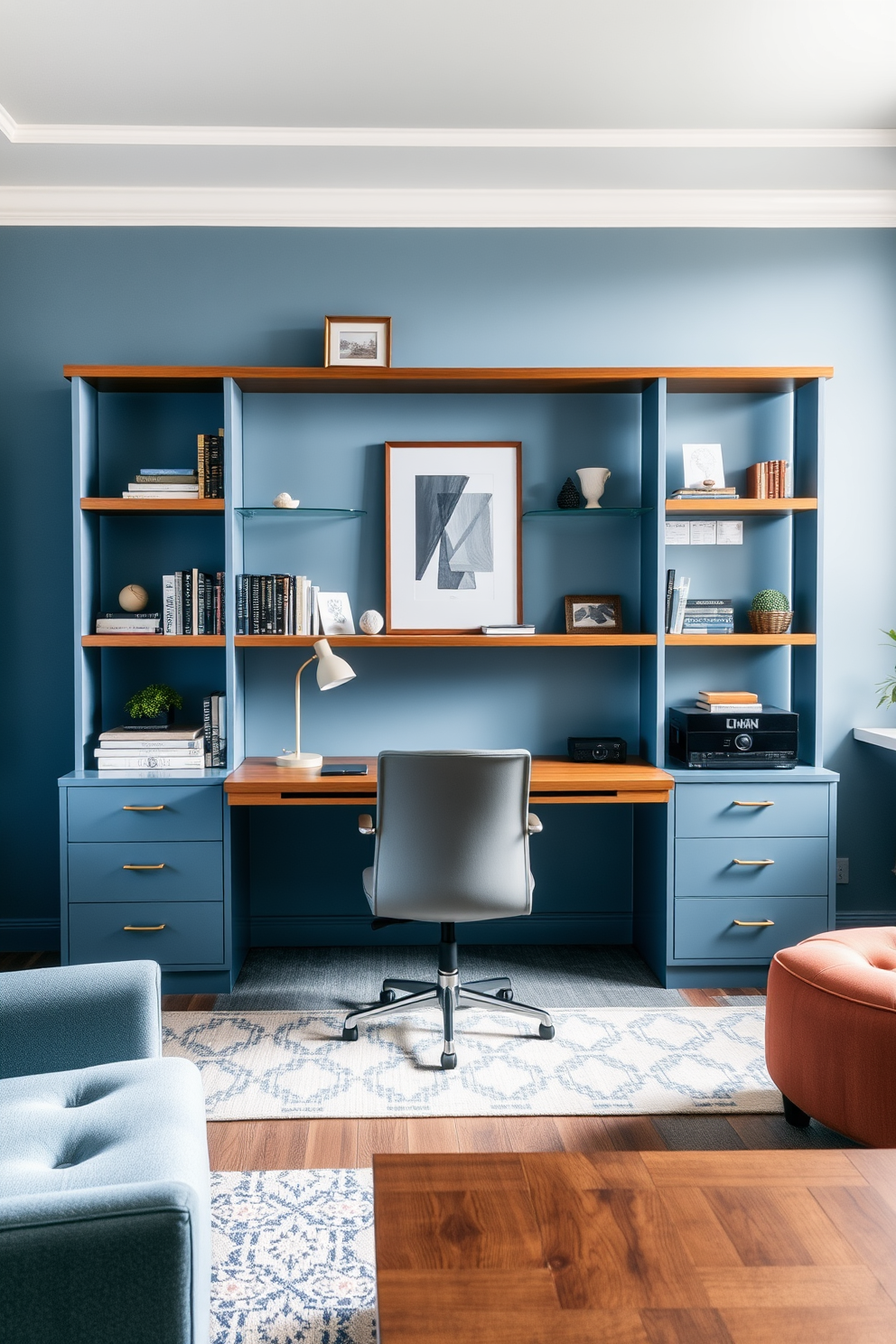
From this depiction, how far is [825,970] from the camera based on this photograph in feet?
7.32

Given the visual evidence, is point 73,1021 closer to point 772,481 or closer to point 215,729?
point 215,729

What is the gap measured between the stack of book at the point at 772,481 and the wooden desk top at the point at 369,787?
3.63 feet

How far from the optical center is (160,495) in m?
3.29

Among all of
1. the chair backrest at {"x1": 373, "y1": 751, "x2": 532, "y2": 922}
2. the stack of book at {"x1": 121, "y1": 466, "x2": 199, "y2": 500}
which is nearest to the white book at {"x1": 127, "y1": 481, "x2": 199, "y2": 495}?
the stack of book at {"x1": 121, "y1": 466, "x2": 199, "y2": 500}

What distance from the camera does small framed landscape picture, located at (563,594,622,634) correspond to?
140 inches

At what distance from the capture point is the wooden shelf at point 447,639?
129 inches

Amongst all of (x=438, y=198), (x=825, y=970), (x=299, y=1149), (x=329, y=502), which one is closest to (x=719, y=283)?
(x=438, y=198)

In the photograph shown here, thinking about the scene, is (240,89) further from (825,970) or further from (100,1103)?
(825,970)

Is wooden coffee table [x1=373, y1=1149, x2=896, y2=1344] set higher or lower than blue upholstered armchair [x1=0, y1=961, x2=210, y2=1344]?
lower

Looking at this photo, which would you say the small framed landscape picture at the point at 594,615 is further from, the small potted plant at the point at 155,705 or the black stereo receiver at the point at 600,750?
the small potted plant at the point at 155,705

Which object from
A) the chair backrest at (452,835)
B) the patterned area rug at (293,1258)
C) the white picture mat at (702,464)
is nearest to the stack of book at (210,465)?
the chair backrest at (452,835)

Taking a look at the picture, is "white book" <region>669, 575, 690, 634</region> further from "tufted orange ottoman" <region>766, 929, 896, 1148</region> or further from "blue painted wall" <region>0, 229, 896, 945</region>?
"tufted orange ottoman" <region>766, 929, 896, 1148</region>

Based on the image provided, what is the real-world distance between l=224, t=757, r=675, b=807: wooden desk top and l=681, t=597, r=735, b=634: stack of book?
571 millimetres

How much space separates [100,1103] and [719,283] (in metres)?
3.42
